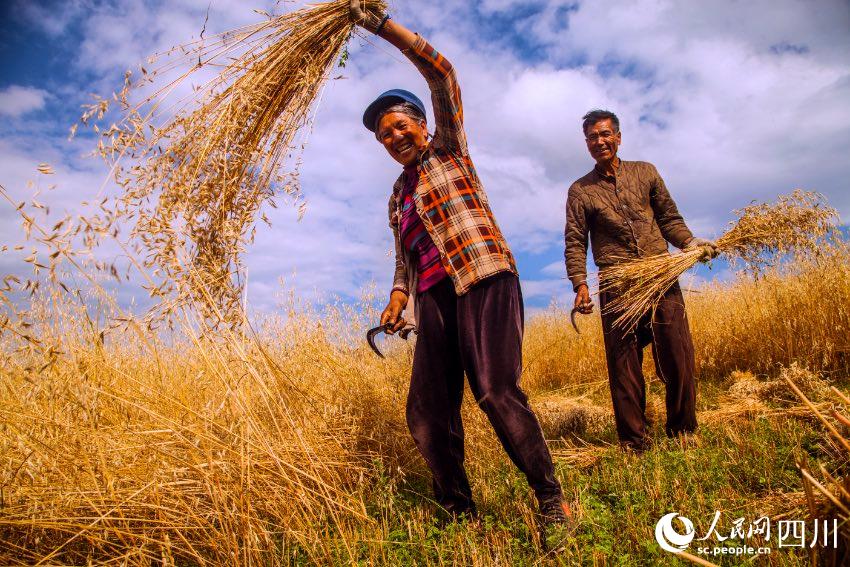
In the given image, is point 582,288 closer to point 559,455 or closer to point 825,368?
point 559,455

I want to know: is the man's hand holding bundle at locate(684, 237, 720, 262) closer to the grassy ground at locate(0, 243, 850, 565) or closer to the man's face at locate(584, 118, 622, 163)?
the man's face at locate(584, 118, 622, 163)

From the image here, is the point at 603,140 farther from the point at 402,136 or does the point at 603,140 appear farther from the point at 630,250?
the point at 402,136

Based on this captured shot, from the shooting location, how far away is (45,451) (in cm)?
230

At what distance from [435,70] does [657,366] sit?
7.87 feet

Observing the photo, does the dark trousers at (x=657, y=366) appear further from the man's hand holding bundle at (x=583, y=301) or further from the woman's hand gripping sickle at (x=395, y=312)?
the woman's hand gripping sickle at (x=395, y=312)

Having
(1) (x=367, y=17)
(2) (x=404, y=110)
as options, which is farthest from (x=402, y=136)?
(1) (x=367, y=17)

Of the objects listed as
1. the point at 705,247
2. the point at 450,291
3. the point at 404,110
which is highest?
the point at 404,110

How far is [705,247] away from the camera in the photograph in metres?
3.45

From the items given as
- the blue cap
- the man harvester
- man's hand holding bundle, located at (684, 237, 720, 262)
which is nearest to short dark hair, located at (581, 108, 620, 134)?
the man harvester

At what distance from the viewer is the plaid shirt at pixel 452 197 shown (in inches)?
92.2

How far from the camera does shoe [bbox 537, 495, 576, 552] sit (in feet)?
6.79
